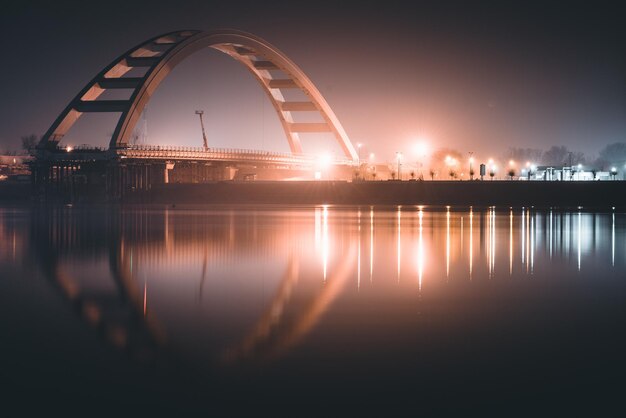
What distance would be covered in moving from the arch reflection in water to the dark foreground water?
0.06m

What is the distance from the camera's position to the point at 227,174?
88.9m

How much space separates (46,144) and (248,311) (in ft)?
224

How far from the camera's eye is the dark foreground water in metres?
6.91

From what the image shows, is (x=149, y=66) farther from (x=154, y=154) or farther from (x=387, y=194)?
(x=387, y=194)

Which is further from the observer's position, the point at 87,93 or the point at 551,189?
the point at 87,93

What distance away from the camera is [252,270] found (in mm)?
16234

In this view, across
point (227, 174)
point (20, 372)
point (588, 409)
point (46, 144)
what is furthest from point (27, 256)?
point (227, 174)

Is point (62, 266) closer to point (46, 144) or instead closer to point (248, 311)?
point (248, 311)

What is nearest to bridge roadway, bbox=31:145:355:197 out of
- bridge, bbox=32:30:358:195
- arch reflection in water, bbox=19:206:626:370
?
bridge, bbox=32:30:358:195

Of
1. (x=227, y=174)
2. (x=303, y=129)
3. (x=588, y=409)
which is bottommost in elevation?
(x=588, y=409)

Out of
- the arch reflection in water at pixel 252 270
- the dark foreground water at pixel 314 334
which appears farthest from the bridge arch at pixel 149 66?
the dark foreground water at pixel 314 334

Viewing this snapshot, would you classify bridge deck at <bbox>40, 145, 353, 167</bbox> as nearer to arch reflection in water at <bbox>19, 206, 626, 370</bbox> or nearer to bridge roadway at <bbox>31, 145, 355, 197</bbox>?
bridge roadway at <bbox>31, 145, 355, 197</bbox>

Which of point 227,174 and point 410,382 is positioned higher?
point 227,174

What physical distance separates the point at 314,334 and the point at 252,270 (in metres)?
6.96
